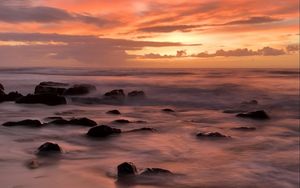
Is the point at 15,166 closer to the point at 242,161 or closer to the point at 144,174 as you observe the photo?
the point at 144,174

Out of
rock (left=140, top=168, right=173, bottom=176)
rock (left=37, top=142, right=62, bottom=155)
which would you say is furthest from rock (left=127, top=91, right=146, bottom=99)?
rock (left=140, top=168, right=173, bottom=176)

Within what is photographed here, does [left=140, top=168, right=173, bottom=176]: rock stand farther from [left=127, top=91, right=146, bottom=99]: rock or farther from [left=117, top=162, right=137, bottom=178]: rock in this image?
[left=127, top=91, right=146, bottom=99]: rock

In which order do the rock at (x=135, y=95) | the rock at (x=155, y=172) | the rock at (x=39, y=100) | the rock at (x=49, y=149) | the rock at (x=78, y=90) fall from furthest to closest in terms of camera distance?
the rock at (x=135, y=95) → the rock at (x=78, y=90) → the rock at (x=39, y=100) → the rock at (x=49, y=149) → the rock at (x=155, y=172)

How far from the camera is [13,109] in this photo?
20281mm

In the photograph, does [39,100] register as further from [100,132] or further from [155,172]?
[155,172]

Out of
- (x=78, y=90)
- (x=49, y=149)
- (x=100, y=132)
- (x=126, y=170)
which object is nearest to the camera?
(x=126, y=170)

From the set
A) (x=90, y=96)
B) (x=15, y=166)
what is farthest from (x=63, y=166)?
(x=90, y=96)

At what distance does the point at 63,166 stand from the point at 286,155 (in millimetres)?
6265

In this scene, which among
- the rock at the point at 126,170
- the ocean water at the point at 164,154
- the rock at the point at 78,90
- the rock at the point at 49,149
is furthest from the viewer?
the rock at the point at 78,90

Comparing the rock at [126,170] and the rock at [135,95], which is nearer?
the rock at [126,170]

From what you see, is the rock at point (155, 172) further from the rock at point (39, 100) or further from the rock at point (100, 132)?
the rock at point (39, 100)

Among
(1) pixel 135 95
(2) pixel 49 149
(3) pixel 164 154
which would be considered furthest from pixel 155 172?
(1) pixel 135 95

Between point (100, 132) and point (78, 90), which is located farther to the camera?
point (78, 90)

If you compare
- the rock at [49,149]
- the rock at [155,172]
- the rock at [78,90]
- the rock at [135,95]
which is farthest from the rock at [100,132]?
the rock at [78,90]
